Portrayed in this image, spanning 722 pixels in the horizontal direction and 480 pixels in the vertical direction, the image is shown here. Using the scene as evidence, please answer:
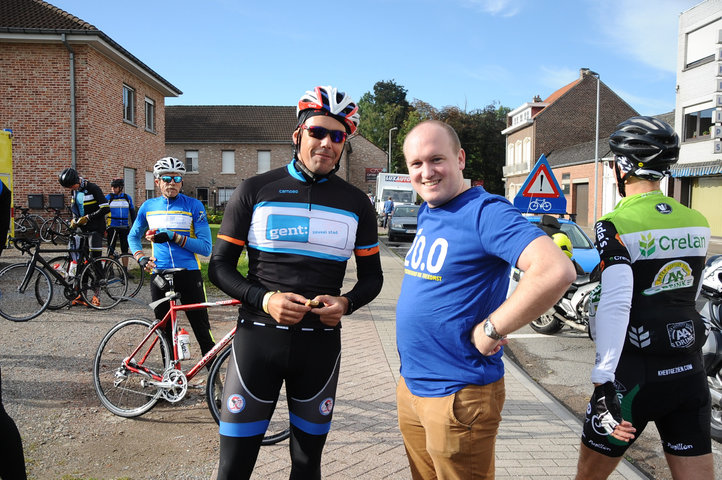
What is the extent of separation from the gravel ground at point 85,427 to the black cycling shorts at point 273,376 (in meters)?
1.30

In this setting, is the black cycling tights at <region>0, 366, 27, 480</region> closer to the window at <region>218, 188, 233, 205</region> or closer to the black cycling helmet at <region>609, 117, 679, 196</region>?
the black cycling helmet at <region>609, 117, 679, 196</region>

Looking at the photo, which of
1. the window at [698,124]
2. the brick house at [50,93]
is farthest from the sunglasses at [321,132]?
the window at [698,124]

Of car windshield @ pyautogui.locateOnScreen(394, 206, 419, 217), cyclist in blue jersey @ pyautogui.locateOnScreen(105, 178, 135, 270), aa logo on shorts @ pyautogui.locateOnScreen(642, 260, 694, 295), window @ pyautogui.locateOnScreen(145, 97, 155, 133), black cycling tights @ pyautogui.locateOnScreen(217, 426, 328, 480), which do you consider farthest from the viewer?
car windshield @ pyautogui.locateOnScreen(394, 206, 419, 217)

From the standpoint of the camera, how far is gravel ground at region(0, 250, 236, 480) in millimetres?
3668

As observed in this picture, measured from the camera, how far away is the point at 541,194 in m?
9.83

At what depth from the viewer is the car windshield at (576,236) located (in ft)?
31.6

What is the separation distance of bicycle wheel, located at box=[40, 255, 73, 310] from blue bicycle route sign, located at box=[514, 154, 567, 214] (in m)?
7.36

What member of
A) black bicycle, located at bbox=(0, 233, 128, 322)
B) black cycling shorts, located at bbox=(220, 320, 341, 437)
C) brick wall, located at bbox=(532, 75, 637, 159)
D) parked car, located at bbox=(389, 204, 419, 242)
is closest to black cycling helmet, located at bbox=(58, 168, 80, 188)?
black bicycle, located at bbox=(0, 233, 128, 322)

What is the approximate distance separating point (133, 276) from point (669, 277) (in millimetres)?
10553

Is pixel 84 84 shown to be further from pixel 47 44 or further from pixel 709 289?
pixel 709 289

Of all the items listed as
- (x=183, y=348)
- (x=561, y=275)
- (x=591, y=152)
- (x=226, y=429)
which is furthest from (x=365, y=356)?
(x=591, y=152)

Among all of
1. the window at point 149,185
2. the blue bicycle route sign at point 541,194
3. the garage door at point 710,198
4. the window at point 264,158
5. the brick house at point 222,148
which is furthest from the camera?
the brick house at point 222,148

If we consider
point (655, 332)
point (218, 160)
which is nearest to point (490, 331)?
point (655, 332)

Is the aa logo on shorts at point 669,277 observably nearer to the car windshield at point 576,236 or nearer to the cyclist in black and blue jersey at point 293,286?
the cyclist in black and blue jersey at point 293,286
